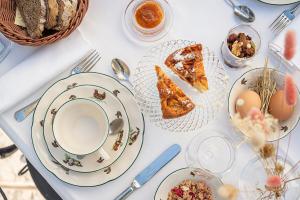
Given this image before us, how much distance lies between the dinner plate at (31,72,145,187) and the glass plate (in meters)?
0.03

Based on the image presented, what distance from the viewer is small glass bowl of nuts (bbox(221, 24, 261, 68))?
1.20 metres

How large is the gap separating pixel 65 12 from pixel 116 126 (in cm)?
26

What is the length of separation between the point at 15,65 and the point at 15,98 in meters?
0.08

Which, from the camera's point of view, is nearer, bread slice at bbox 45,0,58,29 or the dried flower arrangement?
the dried flower arrangement

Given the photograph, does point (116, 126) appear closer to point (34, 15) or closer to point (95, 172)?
point (95, 172)

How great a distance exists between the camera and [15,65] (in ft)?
4.07

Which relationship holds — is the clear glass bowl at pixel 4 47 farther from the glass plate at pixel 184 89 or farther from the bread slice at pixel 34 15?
the glass plate at pixel 184 89

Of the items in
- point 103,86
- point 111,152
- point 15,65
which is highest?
point 15,65

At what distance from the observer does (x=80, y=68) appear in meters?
1.23

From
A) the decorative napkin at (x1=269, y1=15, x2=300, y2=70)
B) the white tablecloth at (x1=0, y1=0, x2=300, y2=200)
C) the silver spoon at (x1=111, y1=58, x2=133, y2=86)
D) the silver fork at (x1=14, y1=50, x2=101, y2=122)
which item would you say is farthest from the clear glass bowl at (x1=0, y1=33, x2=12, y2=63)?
the decorative napkin at (x1=269, y1=15, x2=300, y2=70)

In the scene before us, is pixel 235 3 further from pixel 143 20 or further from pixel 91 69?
pixel 91 69

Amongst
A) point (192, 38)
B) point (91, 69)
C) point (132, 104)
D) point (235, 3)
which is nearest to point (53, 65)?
point (91, 69)

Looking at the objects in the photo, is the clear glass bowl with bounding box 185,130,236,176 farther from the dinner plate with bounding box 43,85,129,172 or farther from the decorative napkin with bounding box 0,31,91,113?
the decorative napkin with bounding box 0,31,91,113

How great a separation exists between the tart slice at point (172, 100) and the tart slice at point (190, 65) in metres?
0.03
